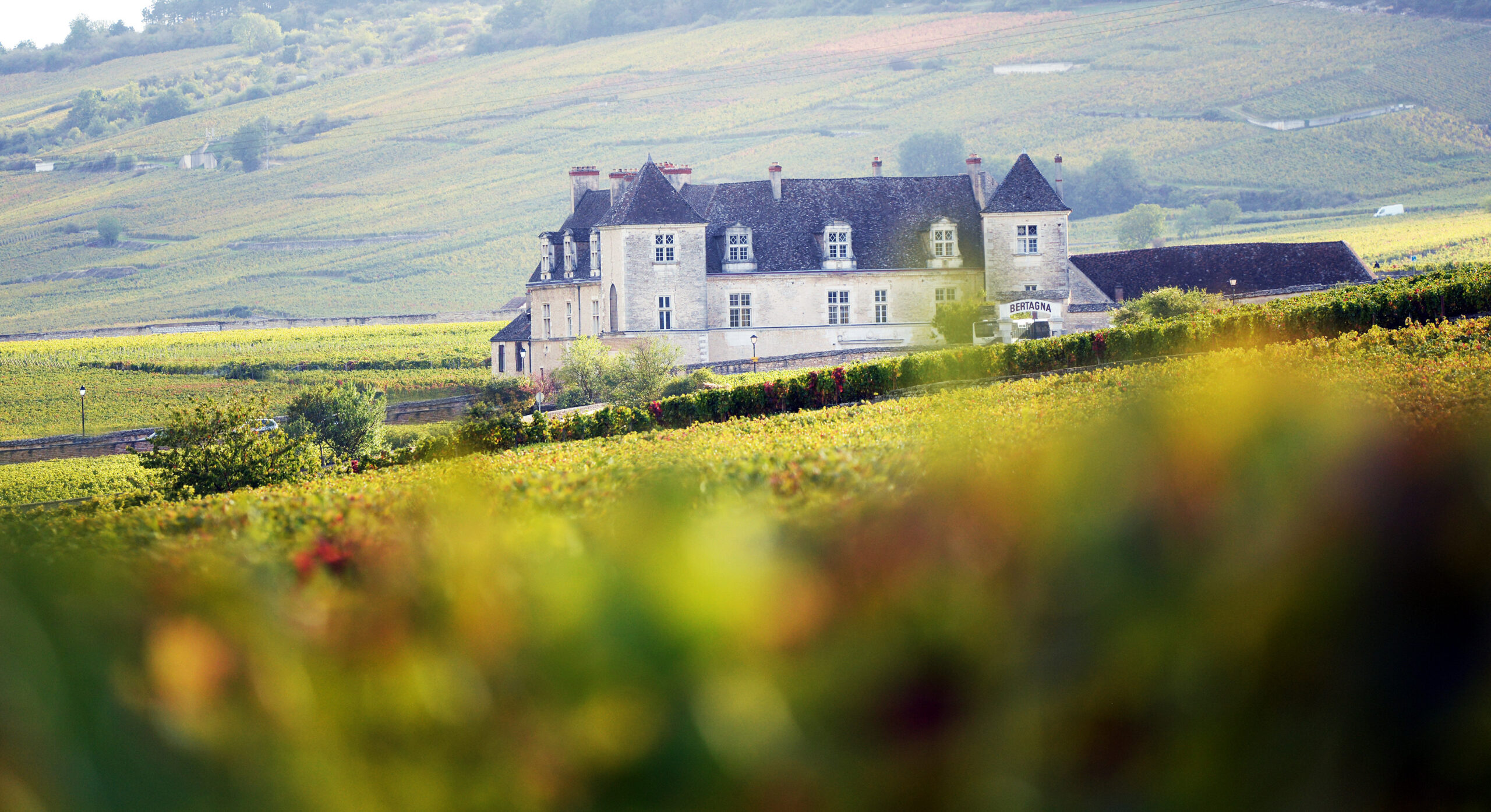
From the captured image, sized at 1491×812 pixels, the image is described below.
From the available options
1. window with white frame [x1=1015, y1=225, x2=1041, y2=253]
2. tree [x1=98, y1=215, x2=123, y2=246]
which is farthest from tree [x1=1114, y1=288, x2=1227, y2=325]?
tree [x1=98, y1=215, x2=123, y2=246]

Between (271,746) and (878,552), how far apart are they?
1.18 metres

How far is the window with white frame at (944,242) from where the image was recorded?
55.8 metres

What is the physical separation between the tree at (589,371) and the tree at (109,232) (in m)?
137

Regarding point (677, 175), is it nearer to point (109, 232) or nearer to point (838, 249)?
point (838, 249)

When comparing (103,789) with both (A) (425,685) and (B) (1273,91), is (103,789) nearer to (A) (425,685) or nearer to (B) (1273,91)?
(A) (425,685)

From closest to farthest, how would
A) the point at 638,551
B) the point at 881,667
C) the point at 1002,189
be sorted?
1. the point at 638,551
2. the point at 881,667
3. the point at 1002,189

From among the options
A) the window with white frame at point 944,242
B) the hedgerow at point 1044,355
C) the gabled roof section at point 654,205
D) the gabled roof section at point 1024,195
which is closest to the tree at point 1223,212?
the gabled roof section at point 1024,195

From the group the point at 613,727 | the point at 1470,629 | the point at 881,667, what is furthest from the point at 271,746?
the point at 1470,629

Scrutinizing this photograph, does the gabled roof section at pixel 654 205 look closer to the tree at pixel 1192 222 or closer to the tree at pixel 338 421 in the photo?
the tree at pixel 338 421

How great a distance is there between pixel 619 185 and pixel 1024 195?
17.2 meters

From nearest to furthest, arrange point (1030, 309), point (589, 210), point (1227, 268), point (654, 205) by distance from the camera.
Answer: point (1030, 309)
point (654, 205)
point (1227, 268)
point (589, 210)

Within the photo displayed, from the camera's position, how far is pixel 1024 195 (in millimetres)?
54406

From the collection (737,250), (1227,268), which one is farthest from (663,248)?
(1227,268)

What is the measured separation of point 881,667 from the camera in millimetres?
2494
